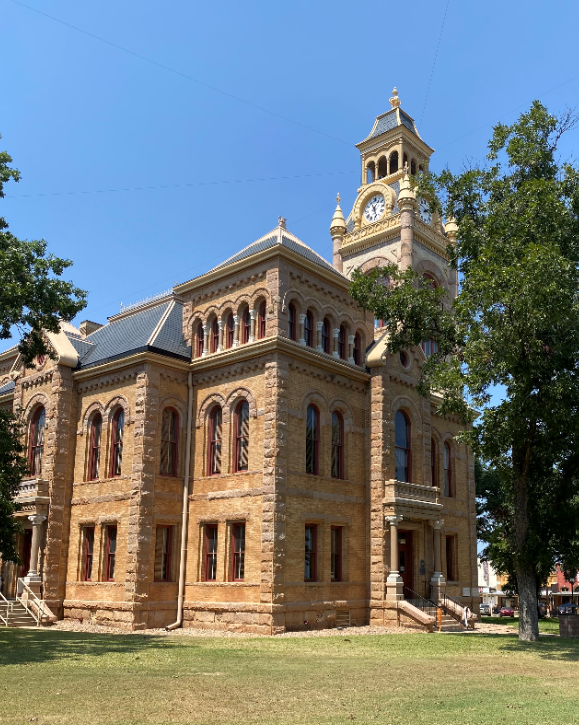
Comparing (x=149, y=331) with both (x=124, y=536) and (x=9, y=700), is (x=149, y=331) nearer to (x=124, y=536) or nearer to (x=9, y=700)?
(x=124, y=536)

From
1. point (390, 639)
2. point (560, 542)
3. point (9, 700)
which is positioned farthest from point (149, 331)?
point (9, 700)

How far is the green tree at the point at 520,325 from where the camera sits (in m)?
21.2

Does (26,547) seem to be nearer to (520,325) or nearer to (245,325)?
(245,325)

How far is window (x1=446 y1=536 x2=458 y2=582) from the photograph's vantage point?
3434 centimetres

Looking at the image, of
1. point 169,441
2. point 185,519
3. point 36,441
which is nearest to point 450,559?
point 185,519

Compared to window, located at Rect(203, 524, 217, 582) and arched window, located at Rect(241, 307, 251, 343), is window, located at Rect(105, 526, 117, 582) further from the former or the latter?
arched window, located at Rect(241, 307, 251, 343)

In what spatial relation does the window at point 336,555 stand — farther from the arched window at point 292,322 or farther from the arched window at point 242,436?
the arched window at point 292,322

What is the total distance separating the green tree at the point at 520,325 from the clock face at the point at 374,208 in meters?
16.7

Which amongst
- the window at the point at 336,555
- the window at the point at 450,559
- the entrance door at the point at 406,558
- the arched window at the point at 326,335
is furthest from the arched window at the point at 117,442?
the window at the point at 450,559

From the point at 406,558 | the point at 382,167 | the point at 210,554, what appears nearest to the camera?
the point at 210,554

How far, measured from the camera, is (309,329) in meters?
29.1

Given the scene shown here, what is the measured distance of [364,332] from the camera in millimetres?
31719

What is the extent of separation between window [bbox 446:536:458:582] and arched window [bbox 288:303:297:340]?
13.4 meters

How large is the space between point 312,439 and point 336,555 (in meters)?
4.58
